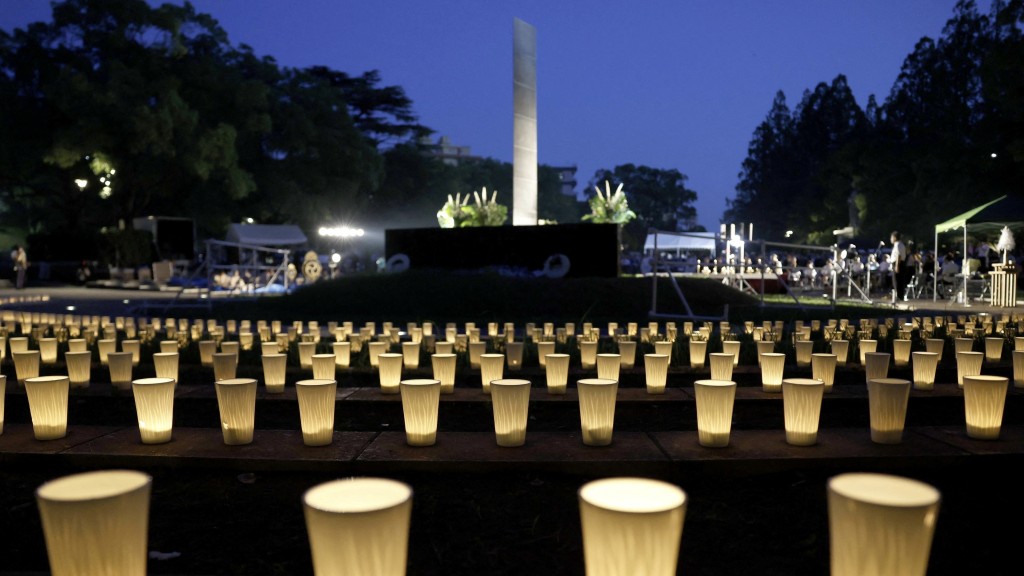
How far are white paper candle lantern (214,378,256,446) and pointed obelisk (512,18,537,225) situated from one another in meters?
13.4

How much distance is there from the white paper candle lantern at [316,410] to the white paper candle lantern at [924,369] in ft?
13.7

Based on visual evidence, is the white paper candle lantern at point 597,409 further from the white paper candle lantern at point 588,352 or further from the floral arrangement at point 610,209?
the floral arrangement at point 610,209

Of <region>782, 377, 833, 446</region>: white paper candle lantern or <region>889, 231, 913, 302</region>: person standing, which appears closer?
<region>782, 377, 833, 446</region>: white paper candle lantern

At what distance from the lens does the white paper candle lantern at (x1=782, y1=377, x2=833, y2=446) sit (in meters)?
4.09

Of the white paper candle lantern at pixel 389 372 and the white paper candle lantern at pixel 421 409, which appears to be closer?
the white paper candle lantern at pixel 421 409

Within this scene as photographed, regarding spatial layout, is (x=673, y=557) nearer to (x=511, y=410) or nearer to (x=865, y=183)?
(x=511, y=410)

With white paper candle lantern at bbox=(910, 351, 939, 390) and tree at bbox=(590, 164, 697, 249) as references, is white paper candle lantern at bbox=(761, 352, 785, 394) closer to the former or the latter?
white paper candle lantern at bbox=(910, 351, 939, 390)

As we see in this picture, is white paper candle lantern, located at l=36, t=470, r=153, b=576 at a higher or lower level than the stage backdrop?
lower

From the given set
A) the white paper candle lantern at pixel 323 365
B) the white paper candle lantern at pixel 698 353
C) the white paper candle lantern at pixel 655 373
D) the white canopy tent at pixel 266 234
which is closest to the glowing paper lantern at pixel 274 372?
the white paper candle lantern at pixel 323 365

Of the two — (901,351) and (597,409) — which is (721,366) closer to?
(597,409)

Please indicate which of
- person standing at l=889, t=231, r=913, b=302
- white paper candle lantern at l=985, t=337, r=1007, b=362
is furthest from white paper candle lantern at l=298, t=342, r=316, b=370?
person standing at l=889, t=231, r=913, b=302

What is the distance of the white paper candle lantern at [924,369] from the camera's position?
5859 millimetres

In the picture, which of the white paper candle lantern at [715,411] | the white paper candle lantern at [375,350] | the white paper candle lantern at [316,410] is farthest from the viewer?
the white paper candle lantern at [375,350]

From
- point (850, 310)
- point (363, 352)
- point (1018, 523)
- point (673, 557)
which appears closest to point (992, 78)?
point (850, 310)
